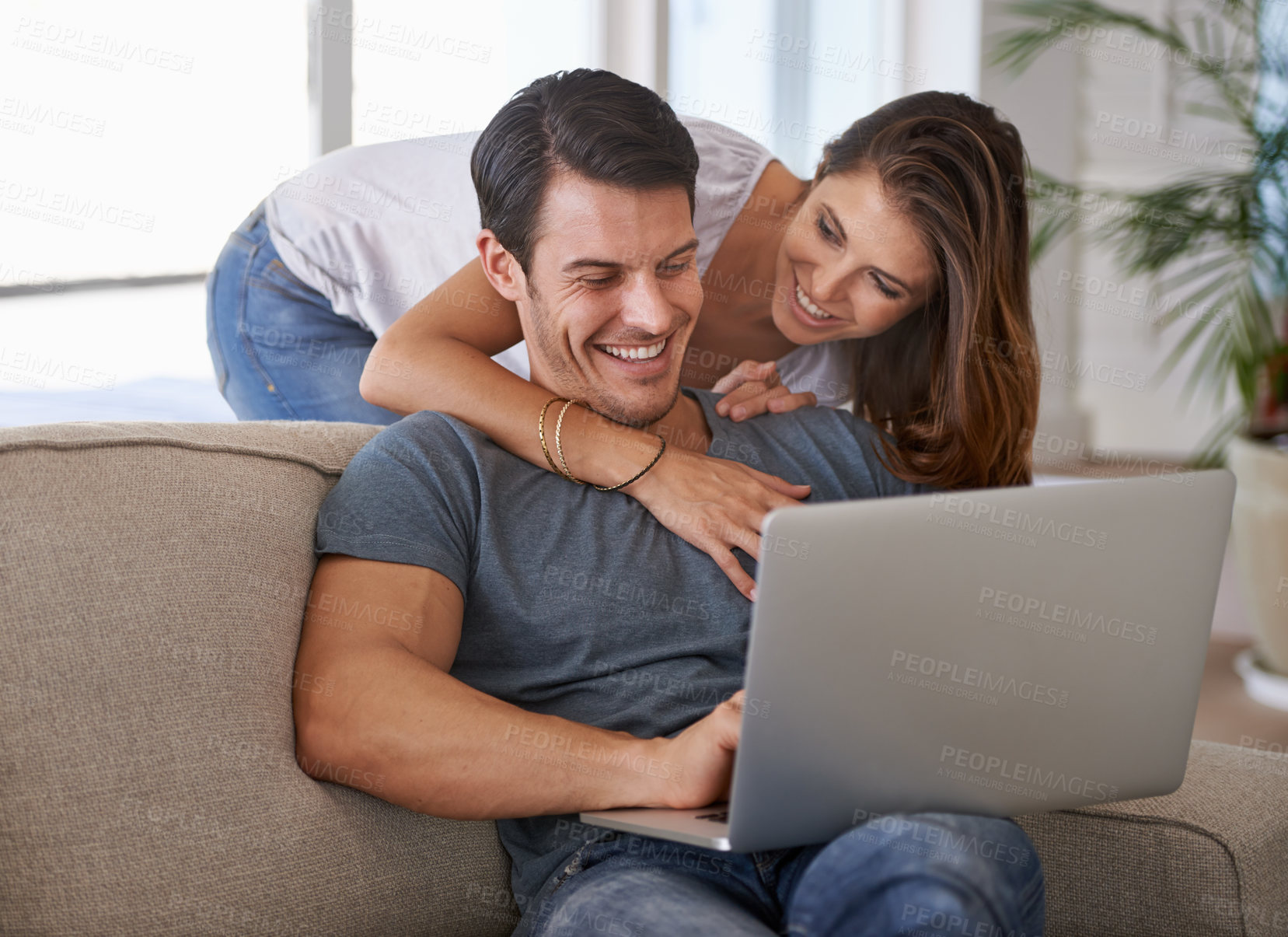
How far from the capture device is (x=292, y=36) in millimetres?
1935

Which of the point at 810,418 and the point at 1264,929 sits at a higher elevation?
the point at 810,418

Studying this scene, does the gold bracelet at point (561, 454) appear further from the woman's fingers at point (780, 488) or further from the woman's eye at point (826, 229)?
the woman's eye at point (826, 229)

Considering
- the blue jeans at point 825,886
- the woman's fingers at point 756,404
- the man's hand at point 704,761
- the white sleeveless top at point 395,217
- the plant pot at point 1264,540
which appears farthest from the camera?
the plant pot at point 1264,540

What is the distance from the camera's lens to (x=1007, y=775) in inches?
34.4

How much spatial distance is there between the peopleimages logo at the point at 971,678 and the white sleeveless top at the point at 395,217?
3.30 ft

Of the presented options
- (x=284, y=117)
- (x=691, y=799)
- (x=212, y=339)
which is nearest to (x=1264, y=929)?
(x=691, y=799)

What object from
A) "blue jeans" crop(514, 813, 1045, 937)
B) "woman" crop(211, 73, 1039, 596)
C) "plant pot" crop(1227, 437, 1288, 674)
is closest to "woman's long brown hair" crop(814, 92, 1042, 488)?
"woman" crop(211, 73, 1039, 596)

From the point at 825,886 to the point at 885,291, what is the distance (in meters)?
0.98

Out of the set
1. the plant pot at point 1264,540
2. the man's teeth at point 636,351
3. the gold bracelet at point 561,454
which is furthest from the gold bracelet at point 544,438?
the plant pot at point 1264,540

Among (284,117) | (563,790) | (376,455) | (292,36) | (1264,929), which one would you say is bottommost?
(1264,929)

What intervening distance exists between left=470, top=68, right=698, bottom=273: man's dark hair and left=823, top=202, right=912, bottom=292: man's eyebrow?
11.9 inches

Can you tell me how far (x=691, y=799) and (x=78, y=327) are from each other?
1287 mm

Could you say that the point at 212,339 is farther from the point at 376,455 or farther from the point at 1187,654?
the point at 1187,654

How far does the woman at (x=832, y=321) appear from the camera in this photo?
1.28 meters
